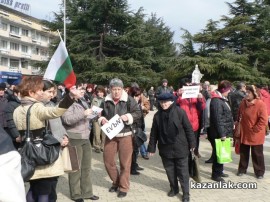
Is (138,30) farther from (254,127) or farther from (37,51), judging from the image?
(37,51)

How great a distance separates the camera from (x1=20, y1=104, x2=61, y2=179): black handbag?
3.46 metres

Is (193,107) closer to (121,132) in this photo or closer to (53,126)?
(121,132)

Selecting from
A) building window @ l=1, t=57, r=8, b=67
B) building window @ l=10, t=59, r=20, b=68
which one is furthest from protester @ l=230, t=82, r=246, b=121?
building window @ l=10, t=59, r=20, b=68

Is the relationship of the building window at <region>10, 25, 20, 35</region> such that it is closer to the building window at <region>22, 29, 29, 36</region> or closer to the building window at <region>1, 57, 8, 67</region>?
the building window at <region>22, 29, 29, 36</region>

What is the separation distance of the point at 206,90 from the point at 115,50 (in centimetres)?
1886

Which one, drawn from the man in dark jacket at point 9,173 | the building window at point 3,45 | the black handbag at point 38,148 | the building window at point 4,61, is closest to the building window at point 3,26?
the building window at point 3,45

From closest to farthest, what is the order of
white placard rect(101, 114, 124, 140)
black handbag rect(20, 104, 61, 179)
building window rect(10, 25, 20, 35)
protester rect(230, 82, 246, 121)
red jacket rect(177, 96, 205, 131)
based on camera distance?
1. black handbag rect(20, 104, 61, 179)
2. white placard rect(101, 114, 124, 140)
3. red jacket rect(177, 96, 205, 131)
4. protester rect(230, 82, 246, 121)
5. building window rect(10, 25, 20, 35)

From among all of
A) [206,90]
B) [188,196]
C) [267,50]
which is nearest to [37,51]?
[267,50]

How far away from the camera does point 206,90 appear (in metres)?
10.5

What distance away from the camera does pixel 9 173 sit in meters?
1.53

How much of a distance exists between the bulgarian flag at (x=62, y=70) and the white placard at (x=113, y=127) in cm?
190

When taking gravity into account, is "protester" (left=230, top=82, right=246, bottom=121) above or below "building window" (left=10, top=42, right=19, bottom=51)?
below

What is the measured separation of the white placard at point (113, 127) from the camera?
18.3 feet

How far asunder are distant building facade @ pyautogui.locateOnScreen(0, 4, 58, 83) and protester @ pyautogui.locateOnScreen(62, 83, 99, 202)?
5574 cm
